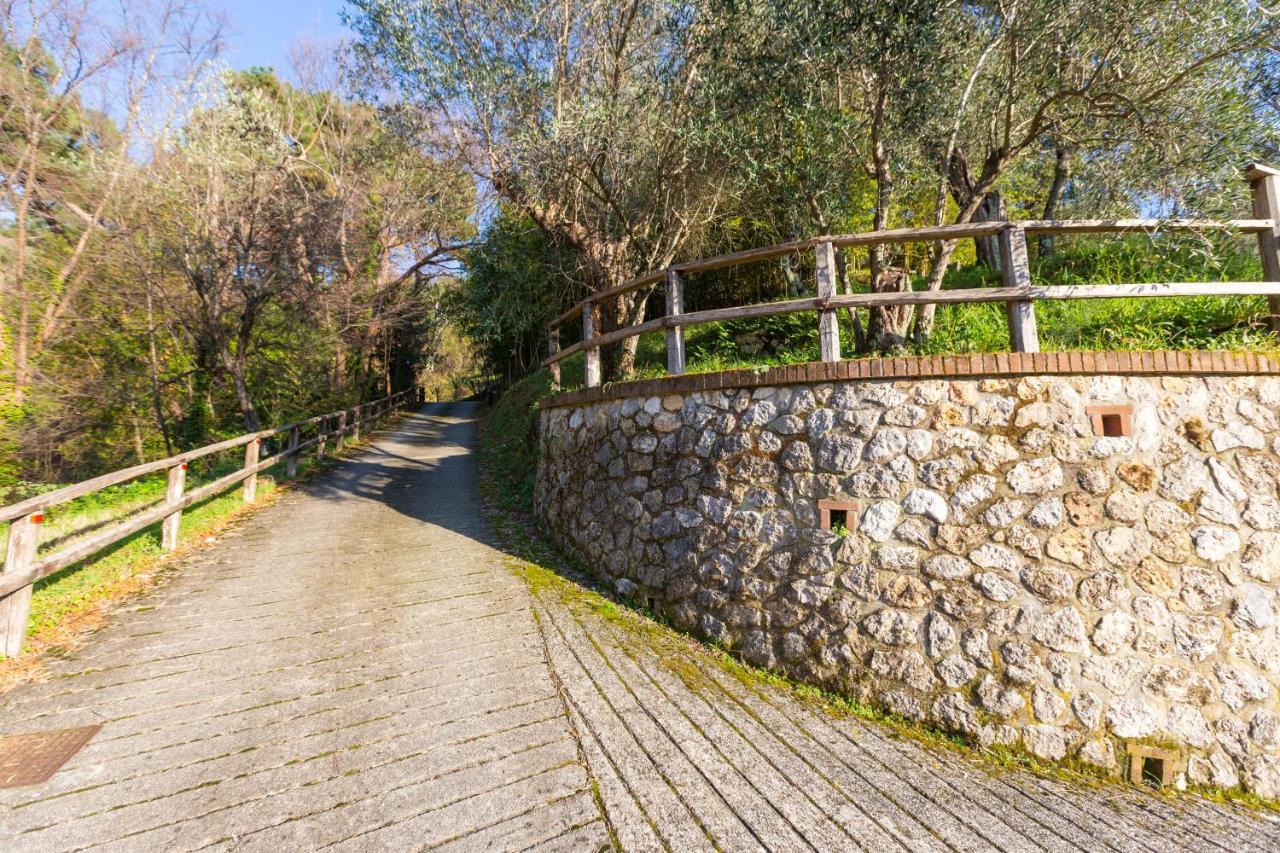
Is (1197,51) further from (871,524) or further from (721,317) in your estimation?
(871,524)

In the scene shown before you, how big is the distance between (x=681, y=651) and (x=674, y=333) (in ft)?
9.24

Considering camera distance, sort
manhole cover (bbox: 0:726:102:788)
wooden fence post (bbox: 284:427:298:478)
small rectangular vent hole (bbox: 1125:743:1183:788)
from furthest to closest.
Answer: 1. wooden fence post (bbox: 284:427:298:478)
2. small rectangular vent hole (bbox: 1125:743:1183:788)
3. manhole cover (bbox: 0:726:102:788)

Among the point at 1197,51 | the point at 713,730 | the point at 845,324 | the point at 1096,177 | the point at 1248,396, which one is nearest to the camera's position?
the point at 713,730

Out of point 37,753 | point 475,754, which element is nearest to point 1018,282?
point 475,754

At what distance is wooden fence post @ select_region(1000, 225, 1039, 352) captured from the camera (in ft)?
12.6

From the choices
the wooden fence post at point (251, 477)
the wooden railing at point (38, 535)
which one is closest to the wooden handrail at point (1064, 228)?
the wooden railing at point (38, 535)

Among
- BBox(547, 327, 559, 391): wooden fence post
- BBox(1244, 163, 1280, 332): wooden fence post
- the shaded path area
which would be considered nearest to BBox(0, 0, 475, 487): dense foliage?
BBox(547, 327, 559, 391): wooden fence post

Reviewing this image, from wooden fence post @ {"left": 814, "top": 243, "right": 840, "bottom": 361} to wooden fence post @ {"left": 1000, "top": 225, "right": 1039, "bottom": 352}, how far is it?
120 cm

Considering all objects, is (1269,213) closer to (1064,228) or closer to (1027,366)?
(1064,228)

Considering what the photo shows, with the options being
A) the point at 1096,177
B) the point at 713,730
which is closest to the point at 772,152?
the point at 1096,177

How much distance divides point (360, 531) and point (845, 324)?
6.83m

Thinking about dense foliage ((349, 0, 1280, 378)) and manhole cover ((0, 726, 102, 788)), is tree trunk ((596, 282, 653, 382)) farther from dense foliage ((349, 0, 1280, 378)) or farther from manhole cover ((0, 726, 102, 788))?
manhole cover ((0, 726, 102, 788))

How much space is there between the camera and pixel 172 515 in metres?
5.82

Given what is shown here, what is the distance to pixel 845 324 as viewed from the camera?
6711mm
